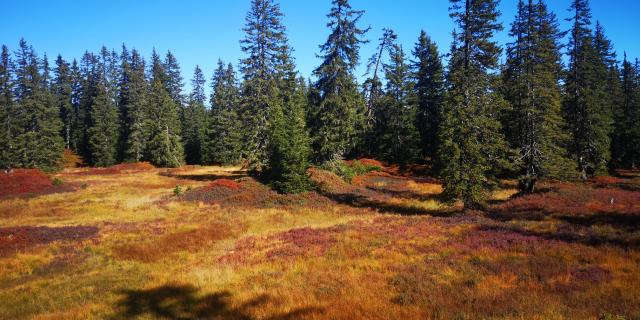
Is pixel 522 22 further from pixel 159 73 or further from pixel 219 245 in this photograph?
pixel 159 73

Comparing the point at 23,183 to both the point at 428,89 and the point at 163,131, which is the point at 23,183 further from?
the point at 428,89

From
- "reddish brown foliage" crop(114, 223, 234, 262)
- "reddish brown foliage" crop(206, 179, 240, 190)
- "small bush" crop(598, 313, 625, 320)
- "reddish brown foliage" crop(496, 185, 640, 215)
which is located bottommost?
"reddish brown foliage" crop(114, 223, 234, 262)

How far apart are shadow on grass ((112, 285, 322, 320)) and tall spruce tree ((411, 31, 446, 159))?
1837 inches

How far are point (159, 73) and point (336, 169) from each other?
63586mm

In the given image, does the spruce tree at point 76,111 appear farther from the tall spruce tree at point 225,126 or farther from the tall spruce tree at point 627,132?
the tall spruce tree at point 627,132

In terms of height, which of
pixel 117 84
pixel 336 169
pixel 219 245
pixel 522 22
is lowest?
pixel 219 245

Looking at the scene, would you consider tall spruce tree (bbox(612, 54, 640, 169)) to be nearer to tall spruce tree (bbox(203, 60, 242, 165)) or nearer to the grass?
the grass

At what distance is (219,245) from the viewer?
18906 millimetres

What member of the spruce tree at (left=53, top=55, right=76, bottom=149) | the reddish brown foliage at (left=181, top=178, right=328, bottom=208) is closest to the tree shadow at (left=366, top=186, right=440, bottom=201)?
the reddish brown foliage at (left=181, top=178, right=328, bottom=208)

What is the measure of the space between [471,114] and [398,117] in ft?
100

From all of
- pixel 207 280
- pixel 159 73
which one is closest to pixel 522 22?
pixel 207 280

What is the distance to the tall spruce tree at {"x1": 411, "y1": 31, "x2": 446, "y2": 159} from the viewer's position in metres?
54.2

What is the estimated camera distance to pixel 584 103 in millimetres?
39969

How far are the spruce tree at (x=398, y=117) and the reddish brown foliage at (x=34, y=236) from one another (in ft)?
131
